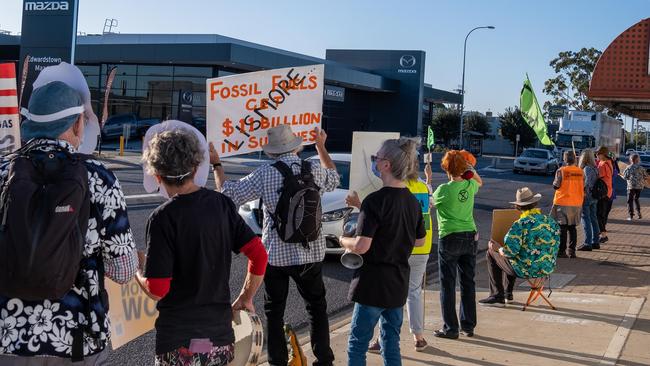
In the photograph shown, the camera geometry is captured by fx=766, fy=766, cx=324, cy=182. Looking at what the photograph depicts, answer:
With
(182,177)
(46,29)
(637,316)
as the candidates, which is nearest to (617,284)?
(637,316)

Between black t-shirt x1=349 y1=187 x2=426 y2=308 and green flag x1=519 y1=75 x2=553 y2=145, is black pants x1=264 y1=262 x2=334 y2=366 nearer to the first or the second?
black t-shirt x1=349 y1=187 x2=426 y2=308

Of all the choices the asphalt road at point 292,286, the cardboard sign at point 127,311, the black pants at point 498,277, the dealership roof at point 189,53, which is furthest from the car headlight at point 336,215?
the dealership roof at point 189,53

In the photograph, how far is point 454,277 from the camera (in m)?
6.58

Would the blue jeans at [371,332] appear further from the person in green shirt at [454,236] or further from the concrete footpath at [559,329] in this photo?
the person in green shirt at [454,236]

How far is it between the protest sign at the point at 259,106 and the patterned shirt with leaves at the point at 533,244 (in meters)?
2.67

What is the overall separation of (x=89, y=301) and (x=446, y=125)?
242ft

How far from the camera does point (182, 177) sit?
10.8ft

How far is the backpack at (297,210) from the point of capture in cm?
476

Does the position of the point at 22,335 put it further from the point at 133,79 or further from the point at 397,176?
the point at 133,79

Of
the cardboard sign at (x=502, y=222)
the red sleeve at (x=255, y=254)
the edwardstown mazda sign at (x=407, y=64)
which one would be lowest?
→ the cardboard sign at (x=502, y=222)

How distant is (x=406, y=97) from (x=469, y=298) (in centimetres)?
5629

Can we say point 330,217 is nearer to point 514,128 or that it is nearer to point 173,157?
point 173,157

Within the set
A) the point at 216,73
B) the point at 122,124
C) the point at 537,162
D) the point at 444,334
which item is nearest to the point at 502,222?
the point at 444,334

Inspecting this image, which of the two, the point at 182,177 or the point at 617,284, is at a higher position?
the point at 182,177
